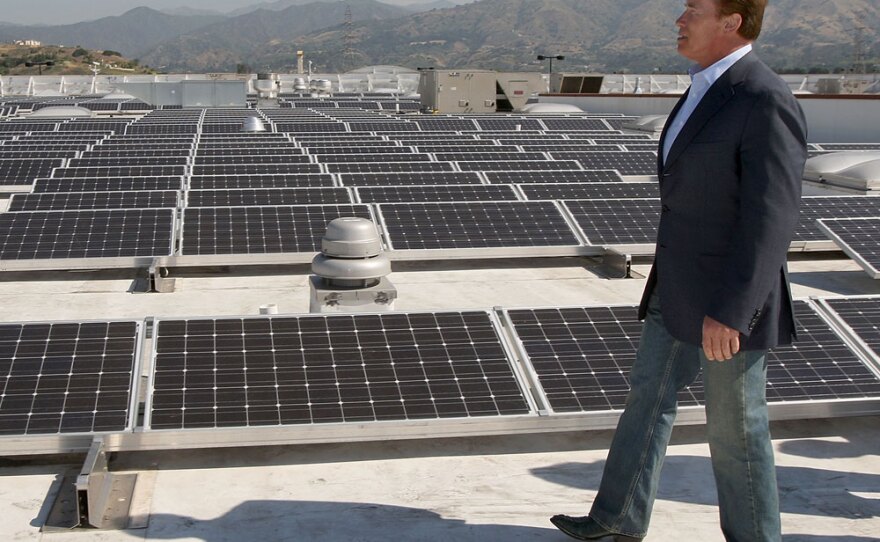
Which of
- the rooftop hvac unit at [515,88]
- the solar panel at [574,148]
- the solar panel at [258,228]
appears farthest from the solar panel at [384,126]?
the solar panel at [258,228]

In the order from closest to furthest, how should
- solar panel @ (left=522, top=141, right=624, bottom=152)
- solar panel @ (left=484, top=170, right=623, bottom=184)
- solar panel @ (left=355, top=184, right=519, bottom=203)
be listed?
solar panel @ (left=355, top=184, right=519, bottom=203)
solar panel @ (left=484, top=170, right=623, bottom=184)
solar panel @ (left=522, top=141, right=624, bottom=152)

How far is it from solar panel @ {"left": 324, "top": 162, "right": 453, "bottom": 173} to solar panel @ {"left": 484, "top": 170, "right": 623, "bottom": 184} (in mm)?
1635

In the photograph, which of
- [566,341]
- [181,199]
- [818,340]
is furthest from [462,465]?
[181,199]

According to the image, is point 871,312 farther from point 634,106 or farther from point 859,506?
point 634,106

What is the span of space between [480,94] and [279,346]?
33709 millimetres

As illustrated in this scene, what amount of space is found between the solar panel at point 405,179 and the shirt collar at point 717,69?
11.2 m

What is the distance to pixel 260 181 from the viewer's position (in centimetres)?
1572

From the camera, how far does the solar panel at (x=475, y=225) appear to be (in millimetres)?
11648

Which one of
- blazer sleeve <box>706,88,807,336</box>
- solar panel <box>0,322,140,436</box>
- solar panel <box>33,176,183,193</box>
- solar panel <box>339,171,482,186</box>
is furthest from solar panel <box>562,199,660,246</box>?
blazer sleeve <box>706,88,807,336</box>

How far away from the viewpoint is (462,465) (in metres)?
5.96

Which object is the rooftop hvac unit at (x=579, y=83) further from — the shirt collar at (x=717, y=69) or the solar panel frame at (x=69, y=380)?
the shirt collar at (x=717, y=69)

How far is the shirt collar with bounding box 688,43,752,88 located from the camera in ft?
13.3

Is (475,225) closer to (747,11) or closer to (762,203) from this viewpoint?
(747,11)

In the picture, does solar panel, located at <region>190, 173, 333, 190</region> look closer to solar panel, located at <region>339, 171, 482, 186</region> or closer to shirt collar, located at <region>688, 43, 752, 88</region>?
solar panel, located at <region>339, 171, 482, 186</region>
